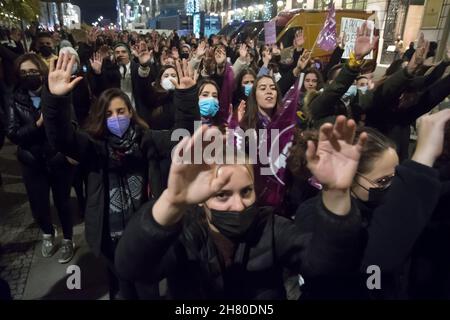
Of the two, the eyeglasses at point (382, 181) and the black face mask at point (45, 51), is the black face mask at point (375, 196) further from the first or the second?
the black face mask at point (45, 51)

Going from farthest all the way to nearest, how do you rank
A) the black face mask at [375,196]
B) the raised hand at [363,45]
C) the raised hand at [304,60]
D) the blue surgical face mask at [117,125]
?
the raised hand at [304,60]
the raised hand at [363,45]
the blue surgical face mask at [117,125]
the black face mask at [375,196]

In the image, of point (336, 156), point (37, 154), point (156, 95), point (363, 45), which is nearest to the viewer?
point (336, 156)

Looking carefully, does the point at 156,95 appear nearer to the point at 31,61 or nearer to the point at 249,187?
the point at 31,61

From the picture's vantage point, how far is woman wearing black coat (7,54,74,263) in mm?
3320

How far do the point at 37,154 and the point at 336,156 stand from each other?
2946mm

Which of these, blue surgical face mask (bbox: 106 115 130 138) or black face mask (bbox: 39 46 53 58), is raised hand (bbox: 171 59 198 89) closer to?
blue surgical face mask (bbox: 106 115 130 138)

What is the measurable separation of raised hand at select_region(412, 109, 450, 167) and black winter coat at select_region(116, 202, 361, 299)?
50 centimetres

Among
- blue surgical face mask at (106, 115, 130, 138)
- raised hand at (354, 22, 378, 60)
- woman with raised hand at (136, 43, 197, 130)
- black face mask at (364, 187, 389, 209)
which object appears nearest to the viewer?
black face mask at (364, 187, 389, 209)

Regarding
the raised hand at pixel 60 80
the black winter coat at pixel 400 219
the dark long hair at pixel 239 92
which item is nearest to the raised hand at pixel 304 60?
the dark long hair at pixel 239 92

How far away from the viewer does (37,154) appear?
338 centimetres

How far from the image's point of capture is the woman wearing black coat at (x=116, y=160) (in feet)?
8.34

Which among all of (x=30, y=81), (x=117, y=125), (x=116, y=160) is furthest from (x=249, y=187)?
(x=30, y=81)

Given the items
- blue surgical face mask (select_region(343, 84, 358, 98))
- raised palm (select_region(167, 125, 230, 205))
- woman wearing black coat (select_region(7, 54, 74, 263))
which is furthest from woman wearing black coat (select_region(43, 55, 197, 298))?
blue surgical face mask (select_region(343, 84, 358, 98))

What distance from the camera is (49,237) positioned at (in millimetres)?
3725
